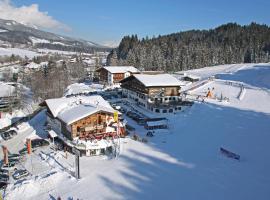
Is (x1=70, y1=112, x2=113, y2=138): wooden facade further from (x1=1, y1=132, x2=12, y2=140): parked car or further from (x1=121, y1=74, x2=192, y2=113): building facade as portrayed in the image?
(x1=1, y1=132, x2=12, y2=140): parked car

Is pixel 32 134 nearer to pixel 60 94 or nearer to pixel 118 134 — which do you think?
pixel 118 134

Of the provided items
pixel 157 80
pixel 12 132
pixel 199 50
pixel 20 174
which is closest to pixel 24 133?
Answer: pixel 12 132

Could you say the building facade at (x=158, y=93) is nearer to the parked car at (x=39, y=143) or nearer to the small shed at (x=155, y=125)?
the small shed at (x=155, y=125)

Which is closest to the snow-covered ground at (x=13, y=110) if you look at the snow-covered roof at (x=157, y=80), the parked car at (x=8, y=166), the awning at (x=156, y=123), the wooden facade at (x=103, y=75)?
the wooden facade at (x=103, y=75)

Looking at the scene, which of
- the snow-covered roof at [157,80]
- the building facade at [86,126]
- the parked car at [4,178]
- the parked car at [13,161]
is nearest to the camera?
the parked car at [4,178]

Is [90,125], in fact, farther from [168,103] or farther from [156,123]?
[168,103]
